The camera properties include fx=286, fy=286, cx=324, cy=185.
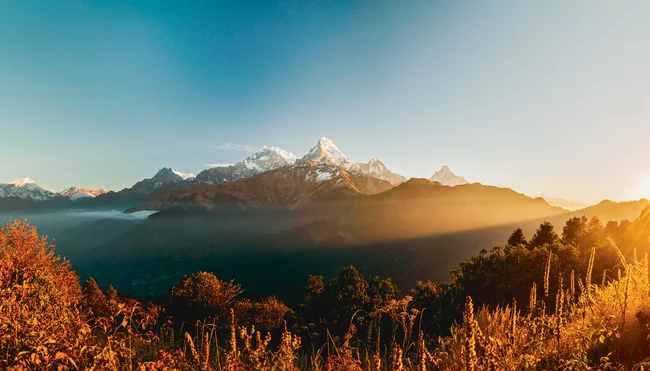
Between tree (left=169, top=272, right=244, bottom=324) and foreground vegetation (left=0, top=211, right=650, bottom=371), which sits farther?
tree (left=169, top=272, right=244, bottom=324)

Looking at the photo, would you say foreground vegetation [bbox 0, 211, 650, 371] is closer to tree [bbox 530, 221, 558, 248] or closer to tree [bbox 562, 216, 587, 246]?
tree [bbox 530, 221, 558, 248]

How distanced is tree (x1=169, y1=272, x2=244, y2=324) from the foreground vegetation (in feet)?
0.68

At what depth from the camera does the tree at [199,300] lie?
155ft

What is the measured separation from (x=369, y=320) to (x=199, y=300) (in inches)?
1191

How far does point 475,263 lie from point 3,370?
54.4 m

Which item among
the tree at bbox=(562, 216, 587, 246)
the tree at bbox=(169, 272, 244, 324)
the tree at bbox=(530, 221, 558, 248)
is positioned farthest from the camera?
the tree at bbox=(562, 216, 587, 246)

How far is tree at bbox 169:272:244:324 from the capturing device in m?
47.3

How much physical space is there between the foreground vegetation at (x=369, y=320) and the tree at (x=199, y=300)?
0.68 feet

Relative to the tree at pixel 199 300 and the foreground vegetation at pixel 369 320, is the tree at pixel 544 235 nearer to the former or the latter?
the foreground vegetation at pixel 369 320

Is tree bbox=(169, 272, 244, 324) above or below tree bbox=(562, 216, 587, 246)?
below

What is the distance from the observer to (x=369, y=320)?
3338 cm

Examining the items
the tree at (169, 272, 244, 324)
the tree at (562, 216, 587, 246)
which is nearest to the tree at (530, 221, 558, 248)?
the tree at (562, 216, 587, 246)

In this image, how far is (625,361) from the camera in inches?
175

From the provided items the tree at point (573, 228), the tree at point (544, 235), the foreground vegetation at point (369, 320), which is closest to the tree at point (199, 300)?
the foreground vegetation at point (369, 320)
